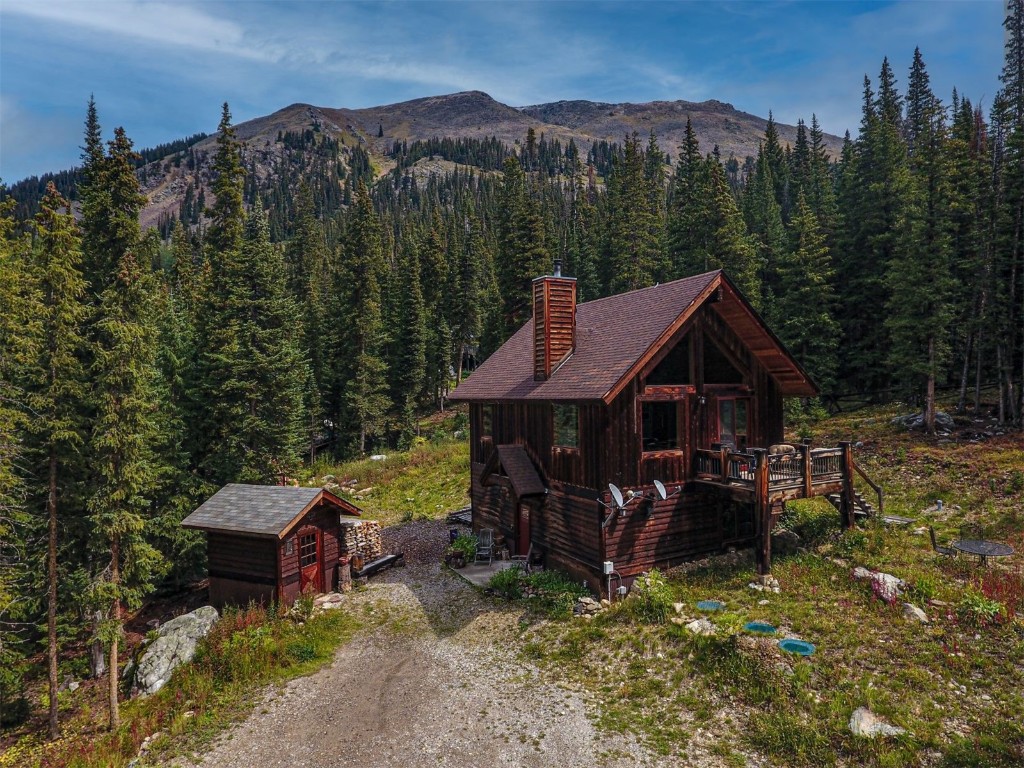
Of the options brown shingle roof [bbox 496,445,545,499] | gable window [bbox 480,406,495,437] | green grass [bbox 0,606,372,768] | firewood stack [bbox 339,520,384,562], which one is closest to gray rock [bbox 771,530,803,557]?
brown shingle roof [bbox 496,445,545,499]

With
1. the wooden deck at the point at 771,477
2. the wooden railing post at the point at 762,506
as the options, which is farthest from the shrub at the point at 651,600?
the wooden deck at the point at 771,477

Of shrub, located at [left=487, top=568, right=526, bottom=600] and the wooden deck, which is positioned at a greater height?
the wooden deck

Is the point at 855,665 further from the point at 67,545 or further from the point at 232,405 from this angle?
the point at 232,405

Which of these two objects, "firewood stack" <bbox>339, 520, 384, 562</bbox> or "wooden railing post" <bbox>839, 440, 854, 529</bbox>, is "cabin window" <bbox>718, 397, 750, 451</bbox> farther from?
"firewood stack" <bbox>339, 520, 384, 562</bbox>

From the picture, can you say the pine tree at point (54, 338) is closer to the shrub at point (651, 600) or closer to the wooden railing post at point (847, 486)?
the shrub at point (651, 600)

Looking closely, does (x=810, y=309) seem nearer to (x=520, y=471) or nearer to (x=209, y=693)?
(x=520, y=471)

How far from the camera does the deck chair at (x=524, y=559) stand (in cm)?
1842

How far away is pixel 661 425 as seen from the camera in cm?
A: 1709

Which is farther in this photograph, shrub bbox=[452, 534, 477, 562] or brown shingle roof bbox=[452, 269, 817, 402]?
shrub bbox=[452, 534, 477, 562]

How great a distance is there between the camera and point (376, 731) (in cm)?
1106

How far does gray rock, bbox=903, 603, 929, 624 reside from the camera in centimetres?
1222

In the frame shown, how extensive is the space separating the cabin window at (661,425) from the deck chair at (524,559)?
5.87 meters

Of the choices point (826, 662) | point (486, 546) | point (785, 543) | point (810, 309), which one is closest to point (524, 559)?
point (486, 546)

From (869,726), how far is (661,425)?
30.2 feet
